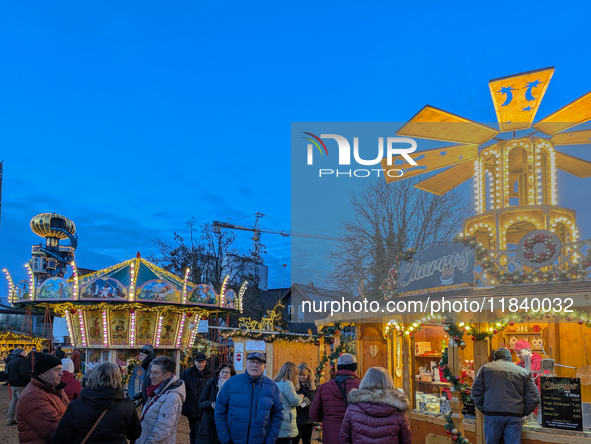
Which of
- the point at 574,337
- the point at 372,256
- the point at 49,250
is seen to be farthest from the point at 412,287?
the point at 49,250

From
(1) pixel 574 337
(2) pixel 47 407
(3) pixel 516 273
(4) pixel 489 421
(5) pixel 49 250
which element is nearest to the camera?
(2) pixel 47 407

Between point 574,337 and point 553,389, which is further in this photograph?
point 574,337

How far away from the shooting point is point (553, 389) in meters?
7.72

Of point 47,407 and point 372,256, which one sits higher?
point 372,256

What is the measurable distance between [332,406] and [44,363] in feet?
9.09

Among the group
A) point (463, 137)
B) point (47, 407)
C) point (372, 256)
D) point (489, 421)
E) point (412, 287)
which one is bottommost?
point (489, 421)

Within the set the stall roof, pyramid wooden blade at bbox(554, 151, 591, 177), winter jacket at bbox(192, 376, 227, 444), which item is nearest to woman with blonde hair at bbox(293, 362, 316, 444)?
winter jacket at bbox(192, 376, 227, 444)

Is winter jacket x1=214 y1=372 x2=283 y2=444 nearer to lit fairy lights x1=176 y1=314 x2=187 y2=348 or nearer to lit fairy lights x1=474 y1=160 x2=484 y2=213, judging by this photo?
lit fairy lights x1=474 y1=160 x2=484 y2=213

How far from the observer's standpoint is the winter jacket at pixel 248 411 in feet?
15.9

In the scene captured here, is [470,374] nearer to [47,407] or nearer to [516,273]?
[516,273]

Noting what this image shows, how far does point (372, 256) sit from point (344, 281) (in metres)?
1.99

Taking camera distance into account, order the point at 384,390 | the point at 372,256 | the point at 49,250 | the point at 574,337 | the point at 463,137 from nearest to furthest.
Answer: the point at 384,390 < the point at 574,337 < the point at 463,137 < the point at 372,256 < the point at 49,250

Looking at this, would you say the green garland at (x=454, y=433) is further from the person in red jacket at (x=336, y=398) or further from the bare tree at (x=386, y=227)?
the bare tree at (x=386, y=227)

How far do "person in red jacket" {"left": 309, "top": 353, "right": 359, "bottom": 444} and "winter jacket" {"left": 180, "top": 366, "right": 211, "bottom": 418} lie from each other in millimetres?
2765
